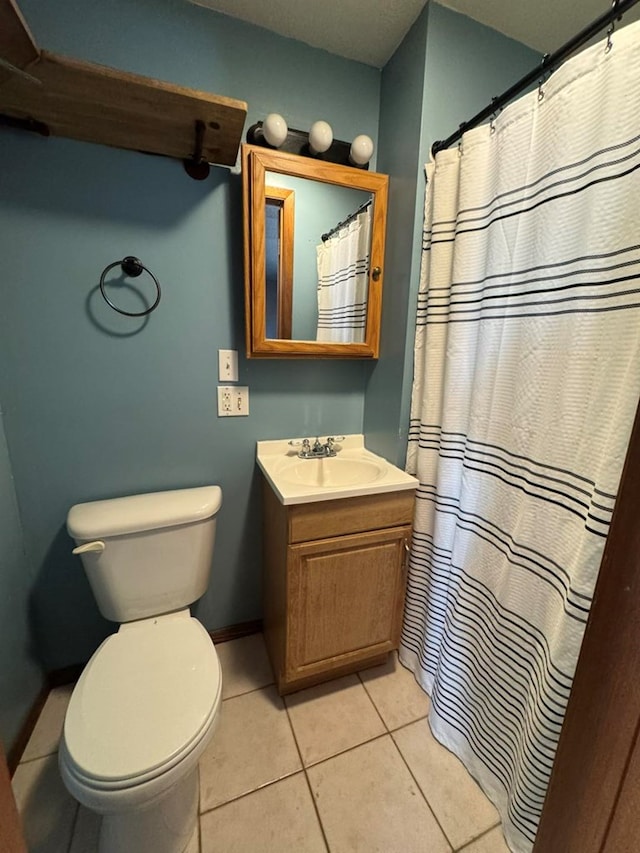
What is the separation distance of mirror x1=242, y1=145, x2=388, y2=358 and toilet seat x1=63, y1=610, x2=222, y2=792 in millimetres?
1025

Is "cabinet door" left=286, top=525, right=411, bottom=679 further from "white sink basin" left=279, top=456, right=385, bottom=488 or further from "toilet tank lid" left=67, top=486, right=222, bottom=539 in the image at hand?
"toilet tank lid" left=67, top=486, right=222, bottom=539

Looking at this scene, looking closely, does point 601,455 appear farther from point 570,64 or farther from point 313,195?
point 313,195

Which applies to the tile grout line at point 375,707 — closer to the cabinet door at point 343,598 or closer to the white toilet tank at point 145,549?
the cabinet door at point 343,598

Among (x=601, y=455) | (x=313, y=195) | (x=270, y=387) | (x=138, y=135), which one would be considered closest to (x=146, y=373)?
(x=270, y=387)

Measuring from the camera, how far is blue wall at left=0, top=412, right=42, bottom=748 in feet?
3.58

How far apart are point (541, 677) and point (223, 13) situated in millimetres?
2252

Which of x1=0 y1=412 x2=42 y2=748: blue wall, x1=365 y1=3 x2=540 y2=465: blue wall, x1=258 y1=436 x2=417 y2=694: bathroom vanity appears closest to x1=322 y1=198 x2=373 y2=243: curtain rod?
x1=365 y1=3 x2=540 y2=465: blue wall

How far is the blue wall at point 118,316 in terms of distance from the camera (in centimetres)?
109

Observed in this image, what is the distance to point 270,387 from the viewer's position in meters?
1.48

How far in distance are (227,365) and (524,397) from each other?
41.5 inches

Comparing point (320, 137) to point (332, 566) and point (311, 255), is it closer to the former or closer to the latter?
point (311, 255)

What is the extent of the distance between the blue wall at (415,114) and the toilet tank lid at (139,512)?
784mm

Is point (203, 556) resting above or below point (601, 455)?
below

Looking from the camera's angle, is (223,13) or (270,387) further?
(270,387)
